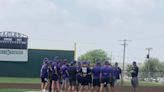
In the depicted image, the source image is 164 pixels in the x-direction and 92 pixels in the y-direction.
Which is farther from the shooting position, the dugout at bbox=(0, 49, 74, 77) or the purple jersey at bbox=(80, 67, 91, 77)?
the dugout at bbox=(0, 49, 74, 77)

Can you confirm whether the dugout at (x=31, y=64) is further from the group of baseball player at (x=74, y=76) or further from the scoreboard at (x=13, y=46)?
the group of baseball player at (x=74, y=76)

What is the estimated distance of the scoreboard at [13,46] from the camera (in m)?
61.5

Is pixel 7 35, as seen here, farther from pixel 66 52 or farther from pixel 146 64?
pixel 146 64

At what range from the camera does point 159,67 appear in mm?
152000

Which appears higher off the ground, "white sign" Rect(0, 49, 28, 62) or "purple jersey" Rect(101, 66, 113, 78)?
"white sign" Rect(0, 49, 28, 62)

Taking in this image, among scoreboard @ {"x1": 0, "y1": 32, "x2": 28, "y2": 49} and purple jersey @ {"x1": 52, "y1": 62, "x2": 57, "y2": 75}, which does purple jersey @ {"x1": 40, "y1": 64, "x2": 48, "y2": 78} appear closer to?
purple jersey @ {"x1": 52, "y1": 62, "x2": 57, "y2": 75}

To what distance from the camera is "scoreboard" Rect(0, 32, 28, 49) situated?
6150cm

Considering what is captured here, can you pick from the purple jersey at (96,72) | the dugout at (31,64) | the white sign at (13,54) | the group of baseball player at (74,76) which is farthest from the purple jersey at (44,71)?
the dugout at (31,64)


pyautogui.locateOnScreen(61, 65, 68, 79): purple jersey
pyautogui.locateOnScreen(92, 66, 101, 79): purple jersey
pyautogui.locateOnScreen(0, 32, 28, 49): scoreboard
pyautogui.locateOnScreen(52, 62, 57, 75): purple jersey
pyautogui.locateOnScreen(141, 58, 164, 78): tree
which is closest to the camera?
pyautogui.locateOnScreen(92, 66, 101, 79): purple jersey

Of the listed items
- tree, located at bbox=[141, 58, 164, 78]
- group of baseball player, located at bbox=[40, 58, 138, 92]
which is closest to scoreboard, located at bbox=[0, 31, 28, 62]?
group of baseball player, located at bbox=[40, 58, 138, 92]


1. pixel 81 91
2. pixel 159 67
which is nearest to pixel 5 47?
pixel 81 91

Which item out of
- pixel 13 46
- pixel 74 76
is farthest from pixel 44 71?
pixel 13 46

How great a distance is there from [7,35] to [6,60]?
3242mm

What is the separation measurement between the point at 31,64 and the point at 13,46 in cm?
382
